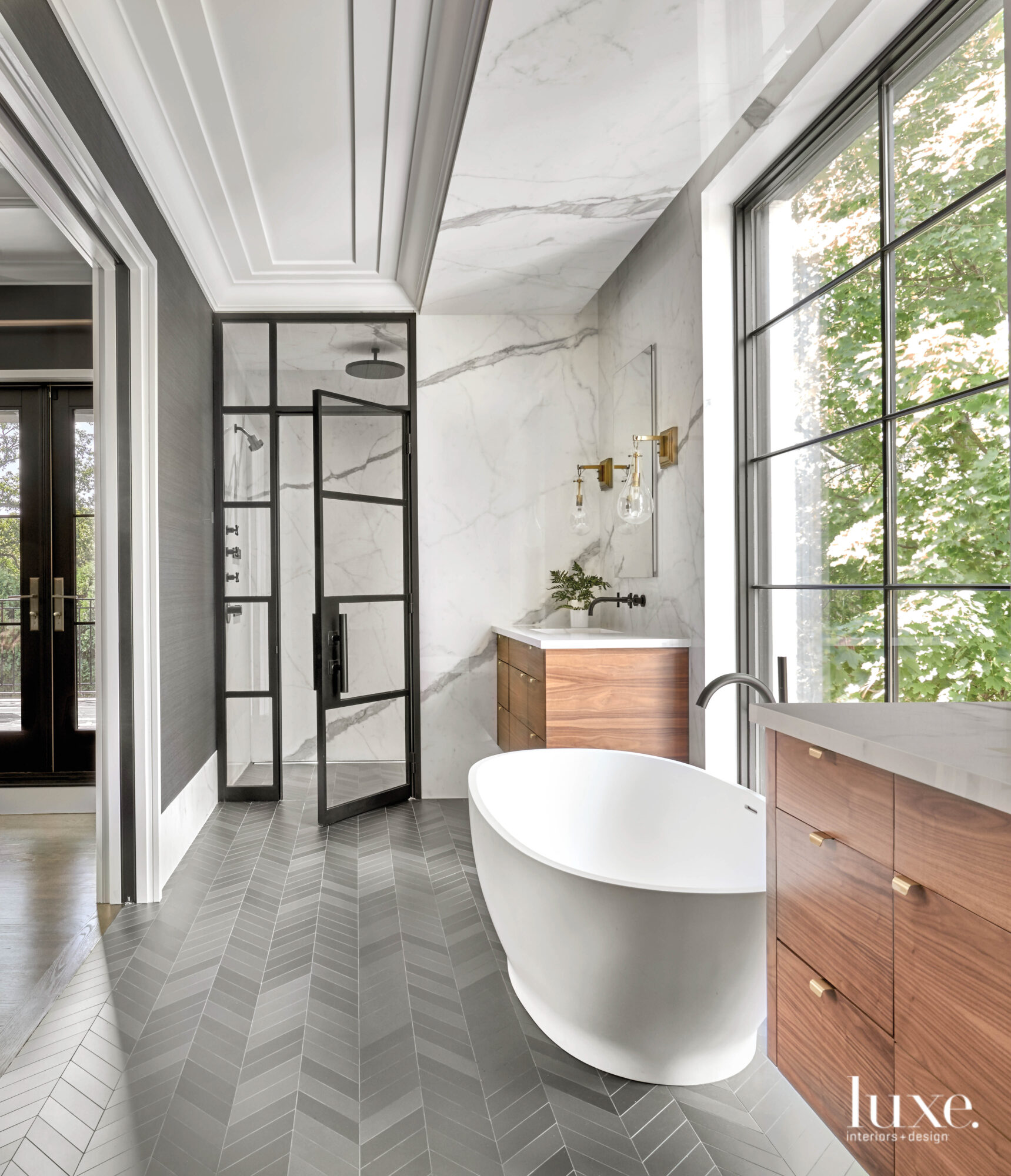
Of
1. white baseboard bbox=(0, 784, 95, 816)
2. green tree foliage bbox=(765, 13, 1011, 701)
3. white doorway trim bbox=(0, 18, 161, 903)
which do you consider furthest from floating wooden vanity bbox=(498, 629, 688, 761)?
white baseboard bbox=(0, 784, 95, 816)

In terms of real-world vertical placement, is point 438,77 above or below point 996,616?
above

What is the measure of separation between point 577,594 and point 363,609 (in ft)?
3.68

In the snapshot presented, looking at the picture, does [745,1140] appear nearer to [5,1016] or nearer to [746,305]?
[5,1016]

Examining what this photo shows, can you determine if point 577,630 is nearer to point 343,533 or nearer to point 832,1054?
point 343,533

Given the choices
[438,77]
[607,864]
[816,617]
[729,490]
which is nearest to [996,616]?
[816,617]

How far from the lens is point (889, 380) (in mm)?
1909

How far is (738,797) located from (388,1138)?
121cm

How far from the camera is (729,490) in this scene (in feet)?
8.91

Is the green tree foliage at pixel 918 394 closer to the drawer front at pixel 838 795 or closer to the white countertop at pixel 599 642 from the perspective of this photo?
the white countertop at pixel 599 642

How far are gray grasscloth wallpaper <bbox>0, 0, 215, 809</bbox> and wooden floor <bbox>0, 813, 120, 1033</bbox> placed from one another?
0.46 m

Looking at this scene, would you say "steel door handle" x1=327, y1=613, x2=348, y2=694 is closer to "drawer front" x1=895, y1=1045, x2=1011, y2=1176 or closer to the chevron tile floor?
the chevron tile floor

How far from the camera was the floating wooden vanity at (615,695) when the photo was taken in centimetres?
283

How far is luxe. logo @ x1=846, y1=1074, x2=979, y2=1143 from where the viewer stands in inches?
31.3

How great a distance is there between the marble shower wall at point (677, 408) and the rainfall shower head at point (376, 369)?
1330 millimetres
